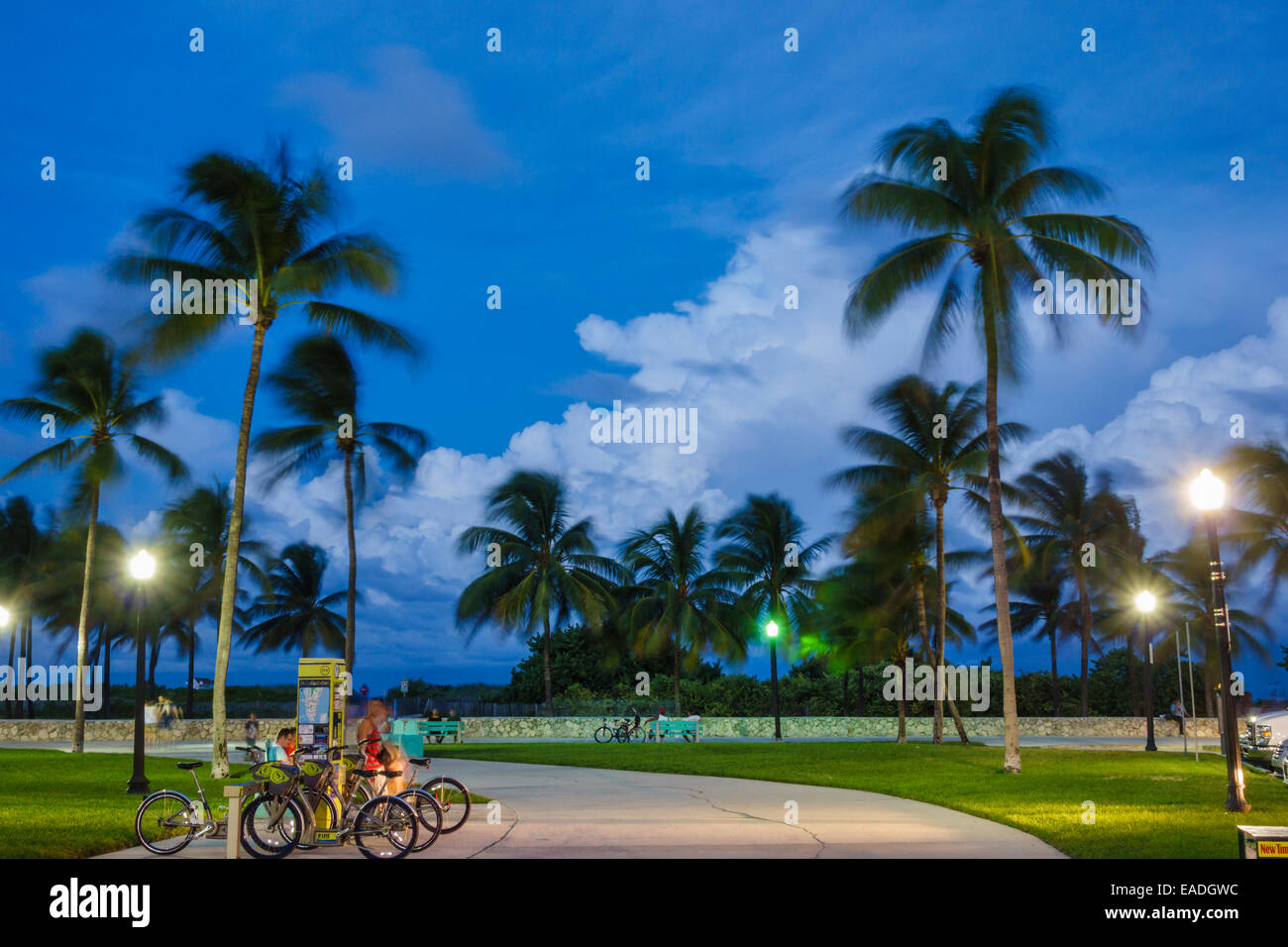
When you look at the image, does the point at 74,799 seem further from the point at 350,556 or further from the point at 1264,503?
the point at 1264,503

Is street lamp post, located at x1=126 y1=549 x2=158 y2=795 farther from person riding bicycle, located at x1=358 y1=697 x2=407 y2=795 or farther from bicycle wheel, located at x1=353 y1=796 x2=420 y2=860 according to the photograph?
bicycle wheel, located at x1=353 y1=796 x2=420 y2=860

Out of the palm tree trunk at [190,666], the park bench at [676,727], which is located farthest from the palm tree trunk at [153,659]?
the park bench at [676,727]

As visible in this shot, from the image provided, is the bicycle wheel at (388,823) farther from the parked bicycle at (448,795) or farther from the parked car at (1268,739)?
the parked car at (1268,739)

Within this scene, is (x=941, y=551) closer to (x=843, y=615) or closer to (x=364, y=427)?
(x=843, y=615)

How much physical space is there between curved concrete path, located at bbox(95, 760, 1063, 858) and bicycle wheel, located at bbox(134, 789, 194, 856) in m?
0.16

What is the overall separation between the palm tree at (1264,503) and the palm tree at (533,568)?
73.1ft

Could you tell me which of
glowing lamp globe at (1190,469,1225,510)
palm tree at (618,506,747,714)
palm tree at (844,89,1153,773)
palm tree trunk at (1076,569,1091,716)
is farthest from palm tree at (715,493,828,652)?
glowing lamp globe at (1190,469,1225,510)

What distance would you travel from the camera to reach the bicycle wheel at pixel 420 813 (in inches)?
398

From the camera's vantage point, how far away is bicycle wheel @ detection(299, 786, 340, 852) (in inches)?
409

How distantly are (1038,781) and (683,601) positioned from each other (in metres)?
26.1

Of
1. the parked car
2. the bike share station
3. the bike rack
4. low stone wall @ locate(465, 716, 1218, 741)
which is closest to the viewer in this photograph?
the bike rack
